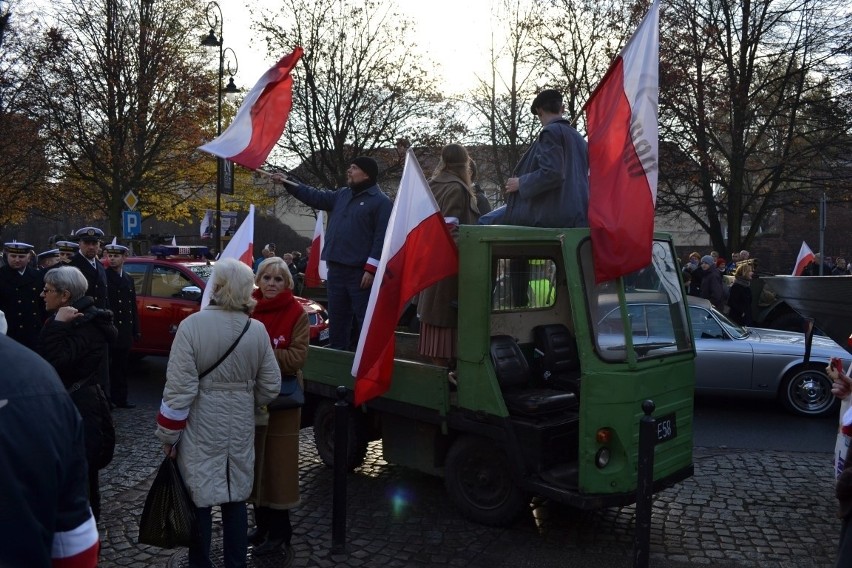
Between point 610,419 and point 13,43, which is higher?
point 13,43

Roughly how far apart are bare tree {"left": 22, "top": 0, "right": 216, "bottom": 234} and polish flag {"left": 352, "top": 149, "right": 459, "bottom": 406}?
2576cm

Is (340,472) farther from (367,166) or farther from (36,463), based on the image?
(36,463)

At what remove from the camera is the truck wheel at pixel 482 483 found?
5055mm

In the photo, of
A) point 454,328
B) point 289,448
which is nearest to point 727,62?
point 454,328

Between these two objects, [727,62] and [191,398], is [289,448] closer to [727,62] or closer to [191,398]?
[191,398]

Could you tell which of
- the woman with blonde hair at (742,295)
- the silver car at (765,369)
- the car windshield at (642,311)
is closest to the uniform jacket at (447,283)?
the car windshield at (642,311)

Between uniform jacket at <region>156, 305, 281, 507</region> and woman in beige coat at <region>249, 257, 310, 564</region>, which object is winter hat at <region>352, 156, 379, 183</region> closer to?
woman in beige coat at <region>249, 257, 310, 564</region>

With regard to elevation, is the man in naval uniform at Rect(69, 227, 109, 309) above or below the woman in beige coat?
above

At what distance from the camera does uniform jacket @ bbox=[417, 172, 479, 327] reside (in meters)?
5.50

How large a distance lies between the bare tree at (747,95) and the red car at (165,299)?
14679 millimetres

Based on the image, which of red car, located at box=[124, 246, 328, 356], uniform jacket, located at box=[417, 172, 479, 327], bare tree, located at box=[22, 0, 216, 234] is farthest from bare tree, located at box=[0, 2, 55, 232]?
uniform jacket, located at box=[417, 172, 479, 327]

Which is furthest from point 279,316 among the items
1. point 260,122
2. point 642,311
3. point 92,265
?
point 92,265

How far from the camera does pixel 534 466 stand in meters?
4.86

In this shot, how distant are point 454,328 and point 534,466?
1.19 m
